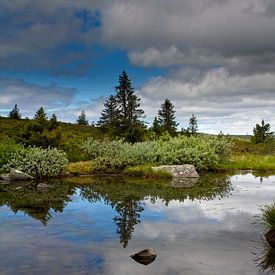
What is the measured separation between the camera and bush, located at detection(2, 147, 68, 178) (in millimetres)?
24734

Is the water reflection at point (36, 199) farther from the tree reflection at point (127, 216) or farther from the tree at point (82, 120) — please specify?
the tree at point (82, 120)

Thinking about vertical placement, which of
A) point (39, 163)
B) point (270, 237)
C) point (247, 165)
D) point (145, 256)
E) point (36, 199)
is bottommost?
point (145, 256)

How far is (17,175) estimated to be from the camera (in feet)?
78.9

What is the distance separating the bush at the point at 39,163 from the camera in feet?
81.1

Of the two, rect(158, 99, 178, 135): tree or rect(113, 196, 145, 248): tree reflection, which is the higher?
rect(158, 99, 178, 135): tree

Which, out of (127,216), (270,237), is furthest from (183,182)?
(270,237)

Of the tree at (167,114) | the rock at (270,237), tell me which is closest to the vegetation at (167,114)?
the tree at (167,114)

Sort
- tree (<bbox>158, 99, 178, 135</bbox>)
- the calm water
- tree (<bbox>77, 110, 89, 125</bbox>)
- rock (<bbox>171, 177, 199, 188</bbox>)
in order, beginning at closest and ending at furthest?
the calm water
rock (<bbox>171, 177, 199, 188</bbox>)
tree (<bbox>158, 99, 178, 135</bbox>)
tree (<bbox>77, 110, 89, 125</bbox>)

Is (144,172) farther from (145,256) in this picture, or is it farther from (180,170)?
(145,256)

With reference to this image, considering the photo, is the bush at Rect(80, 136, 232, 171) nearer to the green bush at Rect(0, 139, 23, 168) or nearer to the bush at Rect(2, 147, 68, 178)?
the bush at Rect(2, 147, 68, 178)

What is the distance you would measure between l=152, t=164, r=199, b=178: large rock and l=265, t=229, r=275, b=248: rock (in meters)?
15.4

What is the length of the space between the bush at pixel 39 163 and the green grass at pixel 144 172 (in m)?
4.20

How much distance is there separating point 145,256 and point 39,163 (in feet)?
55.8

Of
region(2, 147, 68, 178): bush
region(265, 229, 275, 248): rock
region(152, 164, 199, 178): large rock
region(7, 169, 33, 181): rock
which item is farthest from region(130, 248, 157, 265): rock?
region(152, 164, 199, 178): large rock
